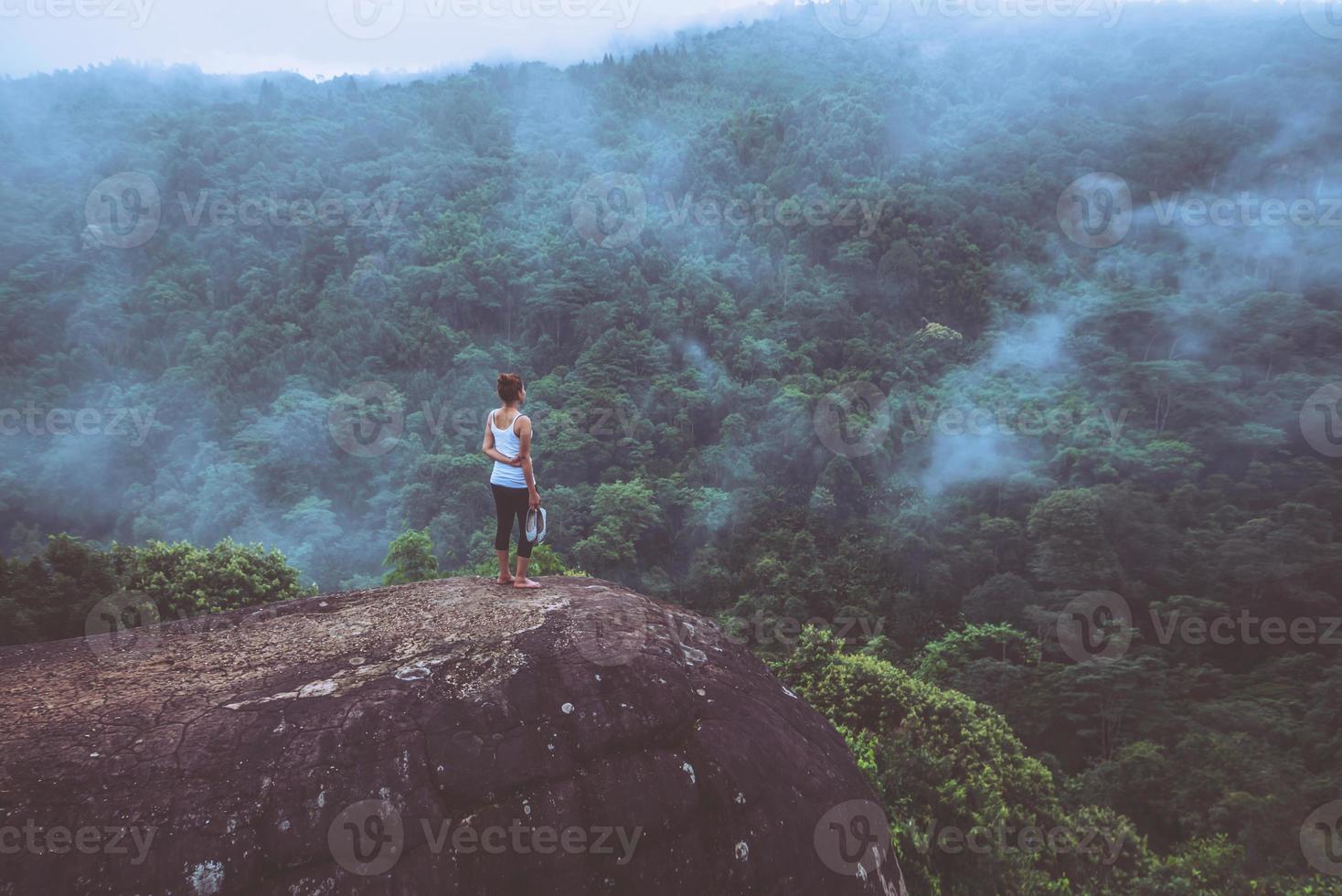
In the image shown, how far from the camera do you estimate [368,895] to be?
16.2 ft

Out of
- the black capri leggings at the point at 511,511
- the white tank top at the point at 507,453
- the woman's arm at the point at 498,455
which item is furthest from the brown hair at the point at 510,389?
the black capri leggings at the point at 511,511

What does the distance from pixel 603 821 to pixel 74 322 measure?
76.2 meters

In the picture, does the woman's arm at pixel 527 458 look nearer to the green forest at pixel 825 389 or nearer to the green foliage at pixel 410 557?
the green forest at pixel 825 389

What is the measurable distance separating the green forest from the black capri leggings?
733 cm

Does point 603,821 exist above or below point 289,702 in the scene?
below

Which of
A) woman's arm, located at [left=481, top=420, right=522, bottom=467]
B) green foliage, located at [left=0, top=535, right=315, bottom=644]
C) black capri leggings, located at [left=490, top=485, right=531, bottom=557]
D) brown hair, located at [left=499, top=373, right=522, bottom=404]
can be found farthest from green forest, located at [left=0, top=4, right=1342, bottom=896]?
brown hair, located at [left=499, top=373, right=522, bottom=404]

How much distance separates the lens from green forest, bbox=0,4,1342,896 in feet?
68.0

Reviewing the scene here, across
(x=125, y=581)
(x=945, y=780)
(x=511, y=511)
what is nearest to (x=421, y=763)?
(x=511, y=511)

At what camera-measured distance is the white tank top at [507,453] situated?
283 inches

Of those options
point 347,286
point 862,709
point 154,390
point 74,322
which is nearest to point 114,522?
point 154,390

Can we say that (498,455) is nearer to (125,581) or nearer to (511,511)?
(511,511)

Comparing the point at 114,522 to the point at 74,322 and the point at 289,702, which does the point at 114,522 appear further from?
the point at 289,702

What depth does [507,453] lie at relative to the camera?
721 cm

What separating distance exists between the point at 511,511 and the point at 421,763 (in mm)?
2583
